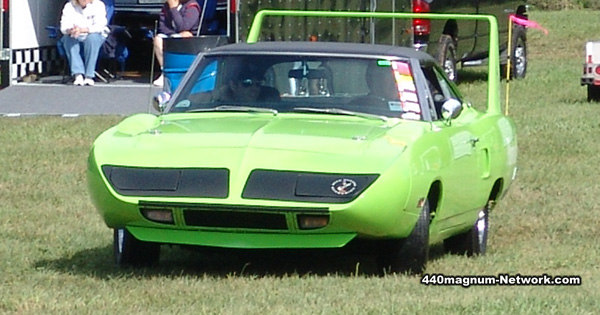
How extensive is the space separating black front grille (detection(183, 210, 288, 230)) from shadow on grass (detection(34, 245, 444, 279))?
1.20 ft

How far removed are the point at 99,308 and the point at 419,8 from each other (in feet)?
41.1

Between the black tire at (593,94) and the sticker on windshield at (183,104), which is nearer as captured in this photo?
the sticker on windshield at (183,104)

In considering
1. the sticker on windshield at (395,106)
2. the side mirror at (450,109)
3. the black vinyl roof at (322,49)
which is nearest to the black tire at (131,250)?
the black vinyl roof at (322,49)

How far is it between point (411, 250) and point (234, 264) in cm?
112

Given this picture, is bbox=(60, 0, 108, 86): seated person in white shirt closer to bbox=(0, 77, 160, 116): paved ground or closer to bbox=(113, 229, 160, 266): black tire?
bbox=(0, 77, 160, 116): paved ground

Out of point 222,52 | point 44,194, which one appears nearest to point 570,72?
point 44,194

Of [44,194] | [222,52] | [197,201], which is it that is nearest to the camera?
[197,201]

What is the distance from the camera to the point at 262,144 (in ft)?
22.5

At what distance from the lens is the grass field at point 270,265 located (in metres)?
6.29

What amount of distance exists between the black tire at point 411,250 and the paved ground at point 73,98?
27.6ft

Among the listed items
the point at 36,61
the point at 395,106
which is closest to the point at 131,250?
the point at 395,106

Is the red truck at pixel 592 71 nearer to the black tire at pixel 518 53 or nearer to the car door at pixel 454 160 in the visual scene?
the black tire at pixel 518 53

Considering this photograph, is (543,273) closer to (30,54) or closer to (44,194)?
(44,194)

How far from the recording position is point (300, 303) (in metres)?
6.28
